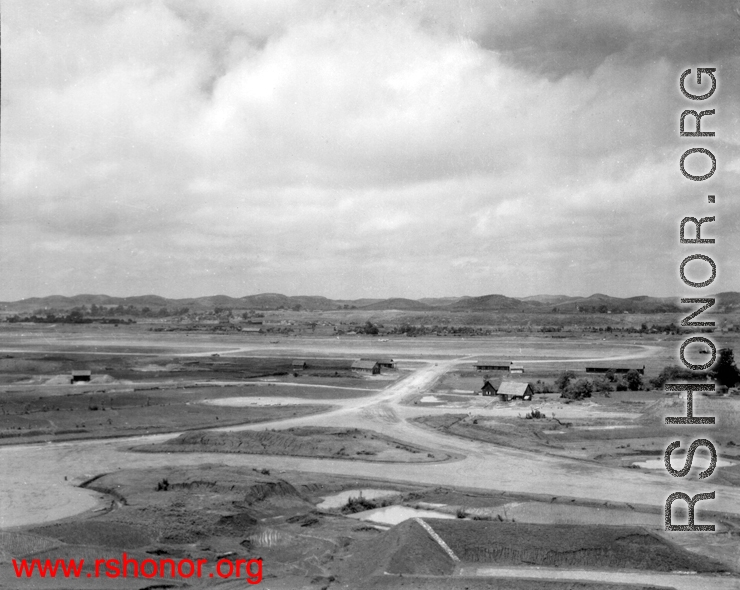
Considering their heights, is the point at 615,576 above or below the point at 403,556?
below

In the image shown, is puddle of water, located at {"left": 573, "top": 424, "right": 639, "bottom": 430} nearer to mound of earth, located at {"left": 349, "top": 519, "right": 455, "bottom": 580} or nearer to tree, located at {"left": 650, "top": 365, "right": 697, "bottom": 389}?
tree, located at {"left": 650, "top": 365, "right": 697, "bottom": 389}

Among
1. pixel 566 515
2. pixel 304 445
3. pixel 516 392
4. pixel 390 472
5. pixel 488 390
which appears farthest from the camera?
pixel 488 390

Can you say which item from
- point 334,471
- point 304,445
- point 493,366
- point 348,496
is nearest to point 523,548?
point 348,496

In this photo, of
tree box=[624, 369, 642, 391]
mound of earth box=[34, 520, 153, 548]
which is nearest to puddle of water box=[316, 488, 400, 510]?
mound of earth box=[34, 520, 153, 548]

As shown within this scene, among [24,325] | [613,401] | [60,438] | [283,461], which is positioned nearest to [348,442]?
[283,461]

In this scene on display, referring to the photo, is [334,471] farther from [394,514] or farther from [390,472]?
[394,514]

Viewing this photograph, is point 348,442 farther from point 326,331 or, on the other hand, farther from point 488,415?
point 326,331

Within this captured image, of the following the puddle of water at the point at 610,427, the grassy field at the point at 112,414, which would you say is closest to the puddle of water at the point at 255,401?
the grassy field at the point at 112,414
